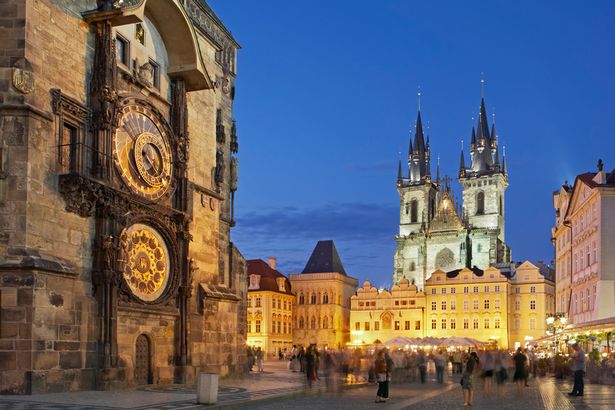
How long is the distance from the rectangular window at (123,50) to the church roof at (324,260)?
8966cm

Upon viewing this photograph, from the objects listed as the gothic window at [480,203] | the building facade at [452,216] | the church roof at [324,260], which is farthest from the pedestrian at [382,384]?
the gothic window at [480,203]

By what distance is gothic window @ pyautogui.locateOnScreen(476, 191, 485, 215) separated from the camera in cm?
13350

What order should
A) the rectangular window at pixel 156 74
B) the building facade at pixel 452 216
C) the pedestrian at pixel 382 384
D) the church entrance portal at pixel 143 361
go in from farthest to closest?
the building facade at pixel 452 216, the rectangular window at pixel 156 74, the church entrance portal at pixel 143 361, the pedestrian at pixel 382 384

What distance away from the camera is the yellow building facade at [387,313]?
109 m

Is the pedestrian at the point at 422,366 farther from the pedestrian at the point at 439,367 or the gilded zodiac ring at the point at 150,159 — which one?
the gilded zodiac ring at the point at 150,159

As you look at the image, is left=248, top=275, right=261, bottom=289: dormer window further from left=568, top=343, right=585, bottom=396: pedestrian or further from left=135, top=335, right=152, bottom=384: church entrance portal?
left=568, top=343, right=585, bottom=396: pedestrian

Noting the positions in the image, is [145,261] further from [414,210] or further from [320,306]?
[414,210]

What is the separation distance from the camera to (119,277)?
22844mm

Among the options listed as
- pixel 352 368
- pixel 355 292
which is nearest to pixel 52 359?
pixel 352 368

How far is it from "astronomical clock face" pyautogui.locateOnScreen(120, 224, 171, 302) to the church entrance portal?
4.12ft

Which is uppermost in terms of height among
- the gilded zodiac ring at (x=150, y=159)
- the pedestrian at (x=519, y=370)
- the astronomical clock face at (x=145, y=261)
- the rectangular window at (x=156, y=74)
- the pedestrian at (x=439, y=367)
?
the rectangular window at (x=156, y=74)

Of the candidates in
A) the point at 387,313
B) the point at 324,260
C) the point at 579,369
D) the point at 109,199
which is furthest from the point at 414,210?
the point at 109,199

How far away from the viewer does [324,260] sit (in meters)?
114

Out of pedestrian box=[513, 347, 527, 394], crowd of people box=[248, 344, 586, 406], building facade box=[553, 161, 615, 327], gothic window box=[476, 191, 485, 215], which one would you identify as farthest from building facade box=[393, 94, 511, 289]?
pedestrian box=[513, 347, 527, 394]
